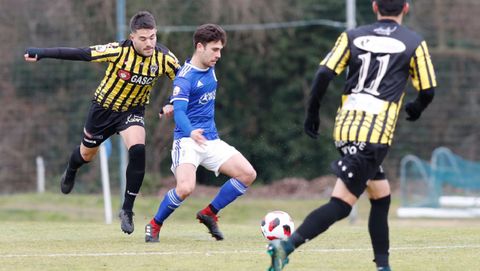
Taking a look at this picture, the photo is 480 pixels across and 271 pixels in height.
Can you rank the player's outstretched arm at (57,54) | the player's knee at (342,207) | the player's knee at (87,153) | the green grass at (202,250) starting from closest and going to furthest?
the player's knee at (342,207), the green grass at (202,250), the player's outstretched arm at (57,54), the player's knee at (87,153)

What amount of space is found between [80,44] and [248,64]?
160 inches

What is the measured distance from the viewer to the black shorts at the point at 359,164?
6.19 meters

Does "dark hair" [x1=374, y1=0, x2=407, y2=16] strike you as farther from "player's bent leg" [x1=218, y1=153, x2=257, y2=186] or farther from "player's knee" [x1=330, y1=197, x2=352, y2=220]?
"player's bent leg" [x1=218, y1=153, x2=257, y2=186]

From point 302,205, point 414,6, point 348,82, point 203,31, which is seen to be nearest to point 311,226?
point 348,82

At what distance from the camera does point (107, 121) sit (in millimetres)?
9914

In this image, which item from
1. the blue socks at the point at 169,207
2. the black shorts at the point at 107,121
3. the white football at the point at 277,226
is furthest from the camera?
the black shorts at the point at 107,121

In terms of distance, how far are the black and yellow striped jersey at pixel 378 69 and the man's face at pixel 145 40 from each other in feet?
11.2

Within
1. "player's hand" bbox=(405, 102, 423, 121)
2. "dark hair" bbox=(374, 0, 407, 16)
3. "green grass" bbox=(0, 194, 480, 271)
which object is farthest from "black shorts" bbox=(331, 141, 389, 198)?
"green grass" bbox=(0, 194, 480, 271)

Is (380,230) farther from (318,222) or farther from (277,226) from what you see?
(277,226)

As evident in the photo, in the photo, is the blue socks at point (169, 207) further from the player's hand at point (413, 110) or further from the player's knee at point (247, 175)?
the player's hand at point (413, 110)

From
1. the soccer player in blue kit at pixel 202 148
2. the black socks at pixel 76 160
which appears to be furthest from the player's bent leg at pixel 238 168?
the black socks at pixel 76 160

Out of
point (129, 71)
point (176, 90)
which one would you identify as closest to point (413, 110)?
point (176, 90)

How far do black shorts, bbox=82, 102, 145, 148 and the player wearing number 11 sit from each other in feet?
11.8

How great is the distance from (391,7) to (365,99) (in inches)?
23.7
